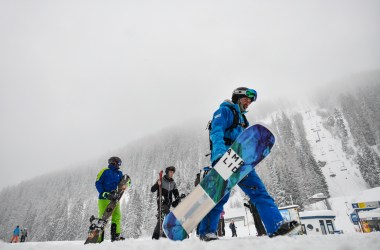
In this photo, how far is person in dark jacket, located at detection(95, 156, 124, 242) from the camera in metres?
6.05

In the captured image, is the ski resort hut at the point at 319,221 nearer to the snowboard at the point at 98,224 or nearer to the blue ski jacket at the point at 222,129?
the snowboard at the point at 98,224

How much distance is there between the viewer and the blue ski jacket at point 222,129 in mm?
3344

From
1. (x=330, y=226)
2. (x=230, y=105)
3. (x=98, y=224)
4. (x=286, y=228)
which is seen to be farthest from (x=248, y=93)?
(x=330, y=226)

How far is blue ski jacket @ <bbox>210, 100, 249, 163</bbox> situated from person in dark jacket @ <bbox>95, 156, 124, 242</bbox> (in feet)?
13.1

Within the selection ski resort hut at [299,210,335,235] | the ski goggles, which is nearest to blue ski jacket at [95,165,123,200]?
the ski goggles

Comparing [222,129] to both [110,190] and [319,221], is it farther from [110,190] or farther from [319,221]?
[319,221]

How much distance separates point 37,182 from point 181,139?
107 metres

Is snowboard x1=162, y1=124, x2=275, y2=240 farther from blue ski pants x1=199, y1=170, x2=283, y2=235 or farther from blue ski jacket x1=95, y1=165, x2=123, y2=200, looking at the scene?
blue ski jacket x1=95, y1=165, x2=123, y2=200

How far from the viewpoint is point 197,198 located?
332cm

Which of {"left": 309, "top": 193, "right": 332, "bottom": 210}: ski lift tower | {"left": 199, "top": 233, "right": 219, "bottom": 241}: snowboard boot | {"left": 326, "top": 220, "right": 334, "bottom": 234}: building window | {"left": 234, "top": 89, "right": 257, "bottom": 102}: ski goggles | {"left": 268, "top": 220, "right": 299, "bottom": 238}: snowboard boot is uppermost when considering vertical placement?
{"left": 234, "top": 89, "right": 257, "bottom": 102}: ski goggles

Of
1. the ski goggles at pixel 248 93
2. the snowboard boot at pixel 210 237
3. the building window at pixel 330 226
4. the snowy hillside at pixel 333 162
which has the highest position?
the snowy hillside at pixel 333 162

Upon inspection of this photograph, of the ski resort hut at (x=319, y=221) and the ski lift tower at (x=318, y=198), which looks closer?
the ski resort hut at (x=319, y=221)

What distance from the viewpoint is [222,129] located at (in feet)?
11.4

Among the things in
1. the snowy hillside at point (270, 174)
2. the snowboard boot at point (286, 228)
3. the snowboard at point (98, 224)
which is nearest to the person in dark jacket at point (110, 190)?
the snowboard at point (98, 224)
